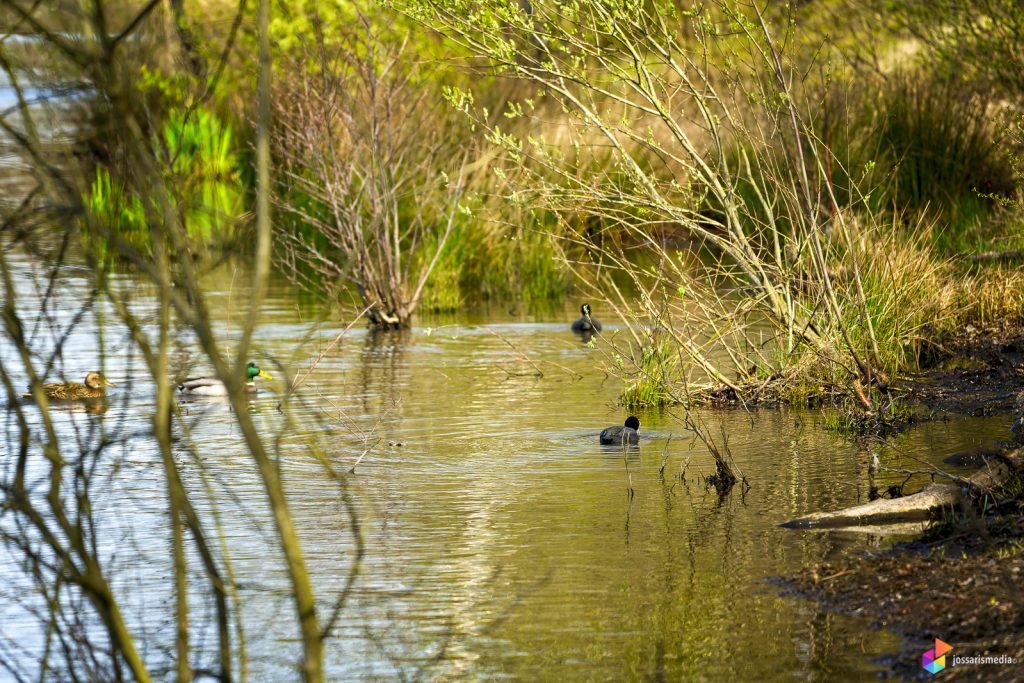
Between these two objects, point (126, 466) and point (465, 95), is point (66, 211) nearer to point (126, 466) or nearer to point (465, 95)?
point (126, 466)

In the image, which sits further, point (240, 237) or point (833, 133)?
point (833, 133)

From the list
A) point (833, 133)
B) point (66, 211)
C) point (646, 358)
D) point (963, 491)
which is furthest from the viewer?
point (833, 133)

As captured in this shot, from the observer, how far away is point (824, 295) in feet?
34.3

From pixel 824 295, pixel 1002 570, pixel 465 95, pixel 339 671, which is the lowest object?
pixel 339 671

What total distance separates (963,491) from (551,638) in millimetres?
2423

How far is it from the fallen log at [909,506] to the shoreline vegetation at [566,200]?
14.0 inches

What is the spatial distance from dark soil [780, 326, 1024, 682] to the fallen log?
1.18 feet

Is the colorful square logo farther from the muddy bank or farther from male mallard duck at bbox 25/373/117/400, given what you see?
male mallard duck at bbox 25/373/117/400

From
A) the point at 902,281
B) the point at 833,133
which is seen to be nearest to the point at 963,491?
the point at 902,281

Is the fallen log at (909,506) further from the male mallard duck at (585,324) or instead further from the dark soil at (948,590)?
the male mallard duck at (585,324)

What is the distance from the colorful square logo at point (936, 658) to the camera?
5121mm

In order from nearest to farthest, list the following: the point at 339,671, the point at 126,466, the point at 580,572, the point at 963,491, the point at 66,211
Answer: the point at 66,211
the point at 339,671
the point at 580,572
the point at 963,491
the point at 126,466

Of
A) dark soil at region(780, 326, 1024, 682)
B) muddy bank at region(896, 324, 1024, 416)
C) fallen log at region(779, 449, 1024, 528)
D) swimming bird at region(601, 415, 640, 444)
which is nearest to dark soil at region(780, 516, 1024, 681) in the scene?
dark soil at region(780, 326, 1024, 682)

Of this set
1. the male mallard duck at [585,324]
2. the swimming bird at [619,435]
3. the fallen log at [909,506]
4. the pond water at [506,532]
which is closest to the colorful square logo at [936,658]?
the pond water at [506,532]
